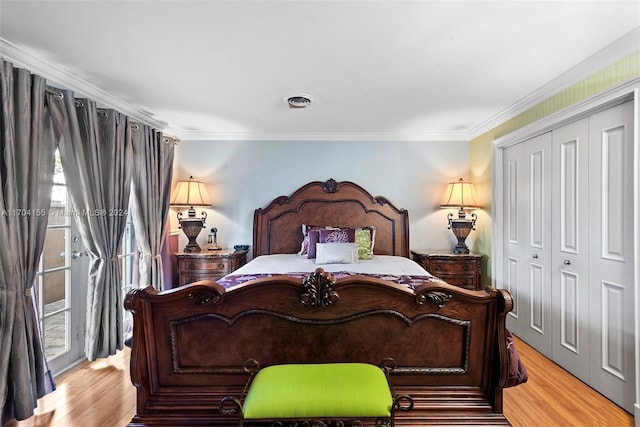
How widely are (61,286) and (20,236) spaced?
0.81 meters

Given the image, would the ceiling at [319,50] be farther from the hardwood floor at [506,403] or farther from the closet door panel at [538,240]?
the hardwood floor at [506,403]

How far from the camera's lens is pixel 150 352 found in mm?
1751

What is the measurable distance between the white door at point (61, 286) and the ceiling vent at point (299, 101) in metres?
1.93

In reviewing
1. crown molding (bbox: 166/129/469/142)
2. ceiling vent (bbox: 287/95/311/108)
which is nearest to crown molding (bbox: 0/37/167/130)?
crown molding (bbox: 166/129/469/142)

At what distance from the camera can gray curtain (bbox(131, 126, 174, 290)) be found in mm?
3145

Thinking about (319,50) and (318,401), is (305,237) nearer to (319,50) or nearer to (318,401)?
(319,50)

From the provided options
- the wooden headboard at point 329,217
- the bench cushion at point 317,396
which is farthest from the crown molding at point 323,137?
the bench cushion at point 317,396

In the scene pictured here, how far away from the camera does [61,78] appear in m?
2.32

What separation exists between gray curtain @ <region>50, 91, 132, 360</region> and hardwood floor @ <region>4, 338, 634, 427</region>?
0.96 ft

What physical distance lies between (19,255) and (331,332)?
196 centimetres

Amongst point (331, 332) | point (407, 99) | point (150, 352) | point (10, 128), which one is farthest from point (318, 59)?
point (150, 352)

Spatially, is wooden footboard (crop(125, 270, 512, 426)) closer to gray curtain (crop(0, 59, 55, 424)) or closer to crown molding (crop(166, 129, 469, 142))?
gray curtain (crop(0, 59, 55, 424))

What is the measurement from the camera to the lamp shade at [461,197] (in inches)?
148

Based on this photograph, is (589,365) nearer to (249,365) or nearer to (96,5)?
(249,365)
